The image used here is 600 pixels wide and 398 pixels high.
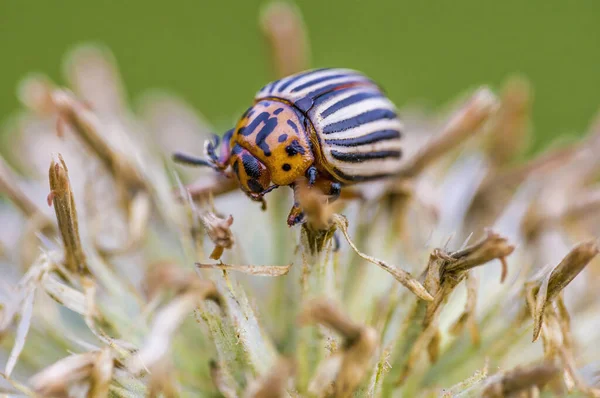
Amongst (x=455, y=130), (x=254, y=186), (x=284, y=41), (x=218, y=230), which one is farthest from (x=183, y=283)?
(x=284, y=41)

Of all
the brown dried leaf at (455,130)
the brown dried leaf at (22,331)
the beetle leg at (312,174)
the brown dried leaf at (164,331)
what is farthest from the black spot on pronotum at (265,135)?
the brown dried leaf at (455,130)

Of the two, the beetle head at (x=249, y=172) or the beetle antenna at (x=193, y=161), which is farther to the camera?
the beetle antenna at (x=193, y=161)

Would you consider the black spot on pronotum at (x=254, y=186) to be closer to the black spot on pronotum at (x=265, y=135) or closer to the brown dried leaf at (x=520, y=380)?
the black spot on pronotum at (x=265, y=135)

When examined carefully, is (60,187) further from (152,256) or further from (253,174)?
(152,256)

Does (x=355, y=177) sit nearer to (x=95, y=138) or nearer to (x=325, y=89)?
(x=325, y=89)

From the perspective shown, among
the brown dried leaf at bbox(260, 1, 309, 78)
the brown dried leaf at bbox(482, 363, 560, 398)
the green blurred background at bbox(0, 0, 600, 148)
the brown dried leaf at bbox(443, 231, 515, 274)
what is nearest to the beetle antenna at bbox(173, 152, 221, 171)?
the brown dried leaf at bbox(443, 231, 515, 274)

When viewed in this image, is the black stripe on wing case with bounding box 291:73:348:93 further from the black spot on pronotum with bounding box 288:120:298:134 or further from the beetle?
the black spot on pronotum with bounding box 288:120:298:134

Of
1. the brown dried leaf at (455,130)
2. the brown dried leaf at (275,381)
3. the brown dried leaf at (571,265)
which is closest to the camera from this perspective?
the brown dried leaf at (275,381)

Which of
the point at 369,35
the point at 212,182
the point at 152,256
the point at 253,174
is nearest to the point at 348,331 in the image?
the point at 253,174
